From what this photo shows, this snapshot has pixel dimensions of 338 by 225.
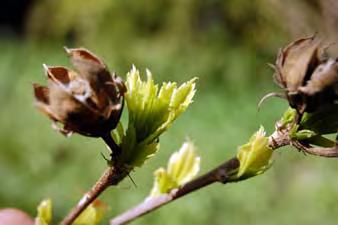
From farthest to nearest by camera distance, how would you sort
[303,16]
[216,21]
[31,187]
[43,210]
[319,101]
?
[216,21] < [31,187] < [303,16] < [43,210] < [319,101]

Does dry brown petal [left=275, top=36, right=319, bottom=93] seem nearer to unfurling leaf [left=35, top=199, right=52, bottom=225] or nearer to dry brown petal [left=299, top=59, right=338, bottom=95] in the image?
dry brown petal [left=299, top=59, right=338, bottom=95]

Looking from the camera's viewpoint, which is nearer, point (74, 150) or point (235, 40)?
point (74, 150)

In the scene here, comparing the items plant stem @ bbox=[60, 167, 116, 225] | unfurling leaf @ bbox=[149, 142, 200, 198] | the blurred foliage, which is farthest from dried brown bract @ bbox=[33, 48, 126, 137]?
the blurred foliage

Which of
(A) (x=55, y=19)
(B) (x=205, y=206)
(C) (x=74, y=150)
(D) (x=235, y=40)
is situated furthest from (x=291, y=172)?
(A) (x=55, y=19)

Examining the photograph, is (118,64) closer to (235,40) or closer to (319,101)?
(235,40)

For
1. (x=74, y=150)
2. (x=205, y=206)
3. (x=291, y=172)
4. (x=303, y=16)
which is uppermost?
(x=303, y=16)

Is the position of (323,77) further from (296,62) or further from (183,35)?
(183,35)

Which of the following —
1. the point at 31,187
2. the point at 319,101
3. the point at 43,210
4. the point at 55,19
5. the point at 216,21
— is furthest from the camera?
the point at 55,19
